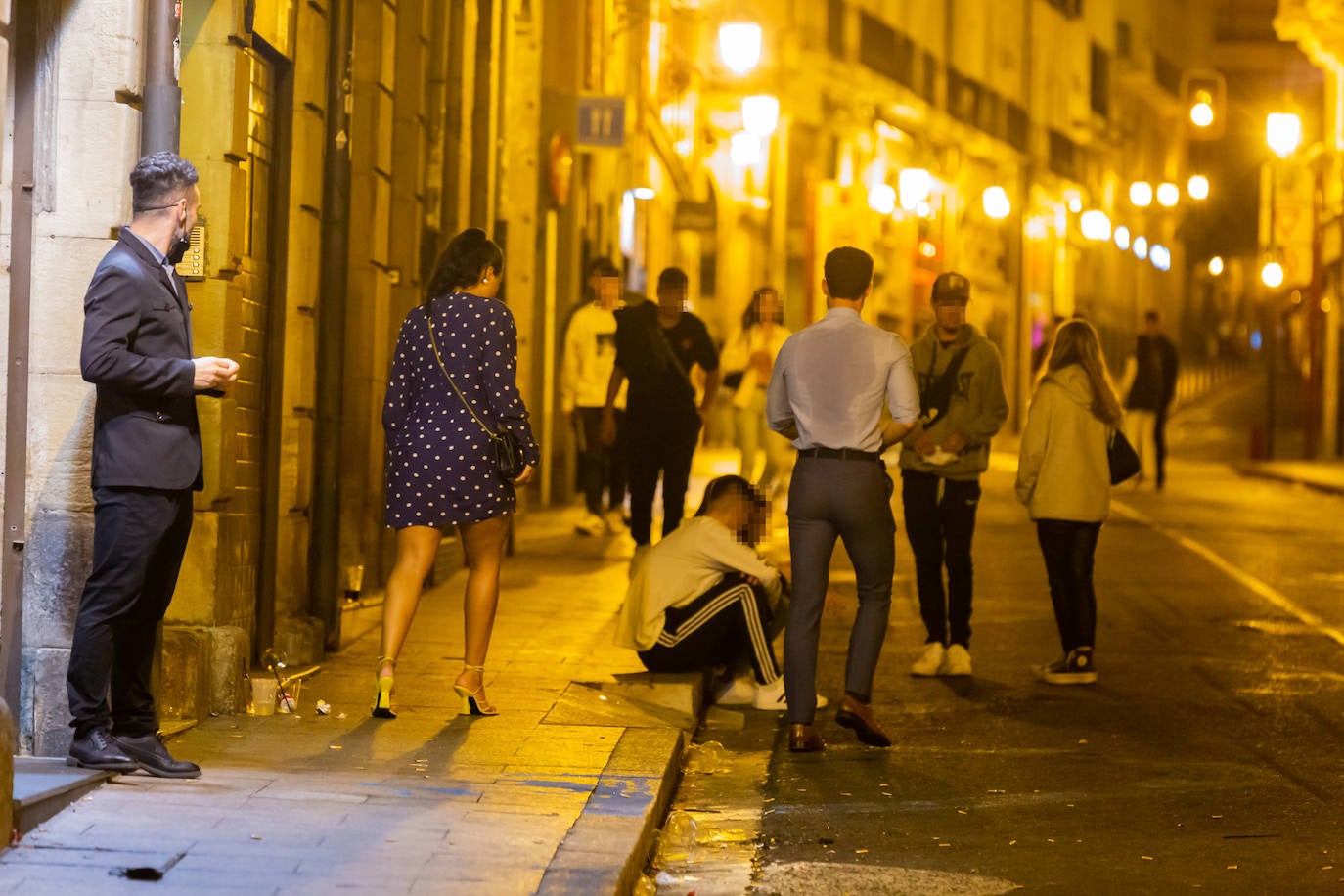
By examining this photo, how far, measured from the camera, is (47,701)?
21.8ft

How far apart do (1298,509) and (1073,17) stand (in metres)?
41.7

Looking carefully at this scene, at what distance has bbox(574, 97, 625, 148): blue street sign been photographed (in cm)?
1931

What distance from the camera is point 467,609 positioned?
8219 mm

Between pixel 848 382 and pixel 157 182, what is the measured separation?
293cm

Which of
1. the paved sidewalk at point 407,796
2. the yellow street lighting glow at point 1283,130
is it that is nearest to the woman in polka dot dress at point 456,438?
the paved sidewalk at point 407,796

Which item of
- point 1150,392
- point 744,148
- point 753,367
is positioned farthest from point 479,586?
point 744,148

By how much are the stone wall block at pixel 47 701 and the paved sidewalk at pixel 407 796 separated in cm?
33

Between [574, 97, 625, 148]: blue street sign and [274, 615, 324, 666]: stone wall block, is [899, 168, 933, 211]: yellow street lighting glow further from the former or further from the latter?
[274, 615, 324, 666]: stone wall block

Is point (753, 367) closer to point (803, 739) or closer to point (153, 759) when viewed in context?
point (803, 739)

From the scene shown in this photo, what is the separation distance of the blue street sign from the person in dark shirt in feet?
21.7

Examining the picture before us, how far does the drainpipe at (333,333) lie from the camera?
9.77 metres

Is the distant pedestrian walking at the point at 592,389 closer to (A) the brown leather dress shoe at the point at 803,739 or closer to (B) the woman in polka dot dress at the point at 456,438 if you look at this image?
(B) the woman in polka dot dress at the point at 456,438

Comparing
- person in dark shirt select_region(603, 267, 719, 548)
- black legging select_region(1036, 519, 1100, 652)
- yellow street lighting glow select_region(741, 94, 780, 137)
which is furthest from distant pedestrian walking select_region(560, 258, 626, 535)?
yellow street lighting glow select_region(741, 94, 780, 137)

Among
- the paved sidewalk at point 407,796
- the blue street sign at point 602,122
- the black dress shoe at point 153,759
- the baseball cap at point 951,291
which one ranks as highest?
the blue street sign at point 602,122
